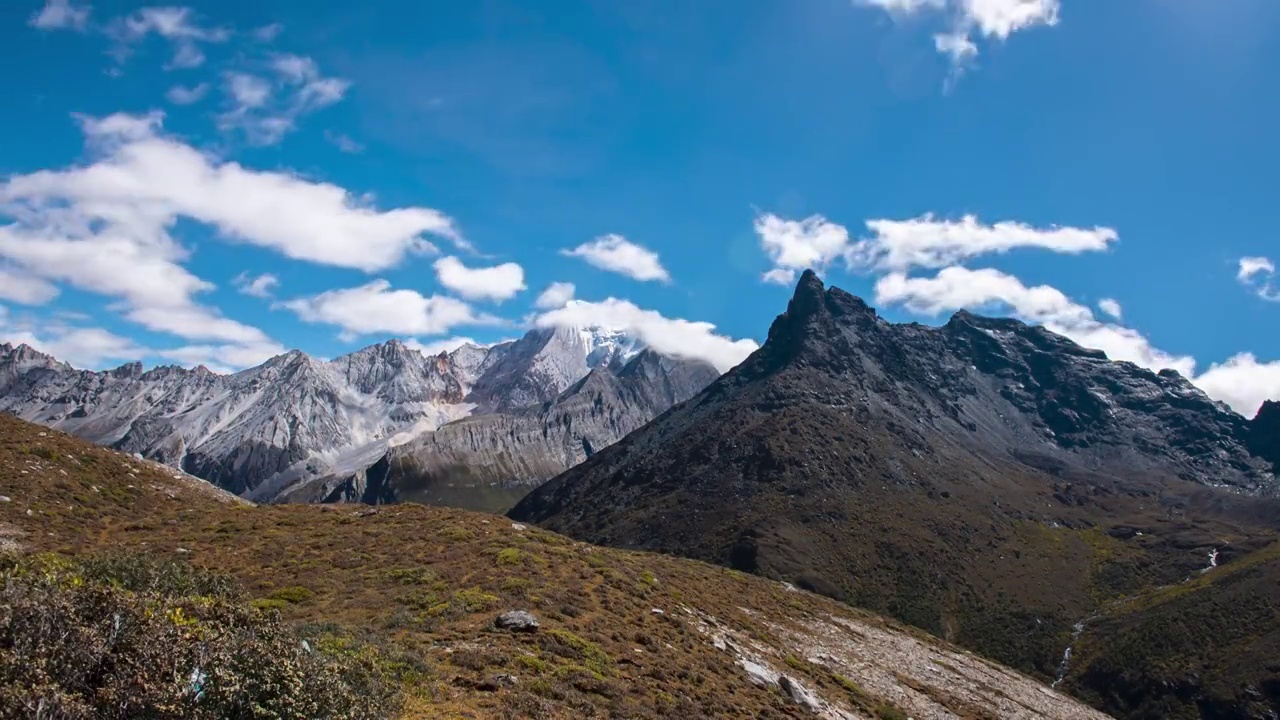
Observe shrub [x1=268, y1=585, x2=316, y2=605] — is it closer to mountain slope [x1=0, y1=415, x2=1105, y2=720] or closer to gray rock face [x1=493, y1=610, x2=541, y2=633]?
mountain slope [x1=0, y1=415, x2=1105, y2=720]

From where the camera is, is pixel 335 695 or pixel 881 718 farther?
pixel 881 718

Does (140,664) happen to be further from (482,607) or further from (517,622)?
(482,607)

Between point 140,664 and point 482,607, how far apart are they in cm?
2290

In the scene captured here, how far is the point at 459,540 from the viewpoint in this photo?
5509cm

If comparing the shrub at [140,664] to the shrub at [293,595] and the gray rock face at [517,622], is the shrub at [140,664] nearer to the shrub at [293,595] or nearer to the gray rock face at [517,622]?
the gray rock face at [517,622]

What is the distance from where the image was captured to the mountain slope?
98.3 feet

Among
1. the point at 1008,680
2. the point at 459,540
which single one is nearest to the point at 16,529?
the point at 459,540

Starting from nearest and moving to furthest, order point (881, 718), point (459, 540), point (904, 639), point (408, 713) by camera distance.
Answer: point (408, 713) → point (881, 718) → point (459, 540) → point (904, 639)

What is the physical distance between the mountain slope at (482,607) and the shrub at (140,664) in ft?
6.68

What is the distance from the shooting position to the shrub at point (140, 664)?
49.0 ft

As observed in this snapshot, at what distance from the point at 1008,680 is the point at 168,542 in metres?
92.0

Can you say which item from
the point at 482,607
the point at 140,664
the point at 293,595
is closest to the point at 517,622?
the point at 482,607

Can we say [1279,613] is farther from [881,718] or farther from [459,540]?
[459,540]

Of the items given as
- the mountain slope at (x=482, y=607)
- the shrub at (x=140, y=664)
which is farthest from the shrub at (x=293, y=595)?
the shrub at (x=140, y=664)
